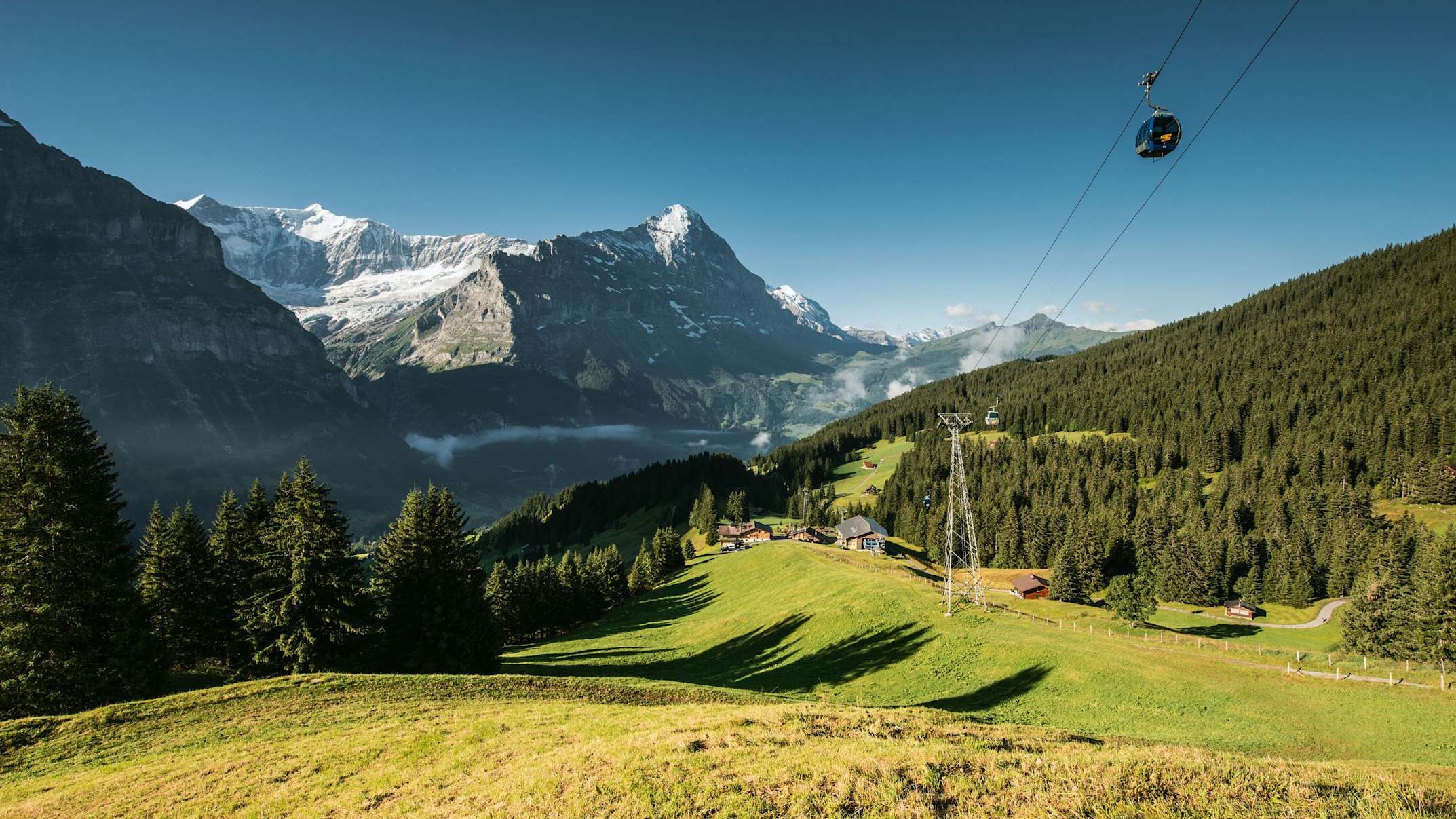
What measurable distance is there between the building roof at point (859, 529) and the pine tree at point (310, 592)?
98574 mm

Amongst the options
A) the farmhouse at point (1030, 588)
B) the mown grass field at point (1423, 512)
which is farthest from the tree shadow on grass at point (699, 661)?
the mown grass field at point (1423, 512)

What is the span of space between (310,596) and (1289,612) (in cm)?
11558

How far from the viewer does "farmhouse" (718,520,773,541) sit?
120562mm

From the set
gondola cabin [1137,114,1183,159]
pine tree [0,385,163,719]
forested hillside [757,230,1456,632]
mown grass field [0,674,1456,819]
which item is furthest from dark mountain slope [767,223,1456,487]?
pine tree [0,385,163,719]

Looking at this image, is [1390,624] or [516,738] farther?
[1390,624]

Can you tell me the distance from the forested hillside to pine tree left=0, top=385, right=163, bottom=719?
98.1 meters

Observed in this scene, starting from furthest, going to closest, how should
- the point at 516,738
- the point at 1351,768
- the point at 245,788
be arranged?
the point at 516,738 < the point at 245,788 < the point at 1351,768

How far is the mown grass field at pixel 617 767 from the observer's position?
10203mm

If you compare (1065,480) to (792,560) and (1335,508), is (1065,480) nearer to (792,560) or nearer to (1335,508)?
(1335,508)

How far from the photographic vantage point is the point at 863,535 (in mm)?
116500

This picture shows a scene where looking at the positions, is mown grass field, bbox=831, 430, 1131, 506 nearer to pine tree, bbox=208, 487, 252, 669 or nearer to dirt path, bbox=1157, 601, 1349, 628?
dirt path, bbox=1157, 601, 1349, 628

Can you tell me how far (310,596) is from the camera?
101ft

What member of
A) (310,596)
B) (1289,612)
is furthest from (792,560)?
(1289,612)

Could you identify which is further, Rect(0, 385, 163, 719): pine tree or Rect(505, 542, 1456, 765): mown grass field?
Rect(505, 542, 1456, 765): mown grass field
